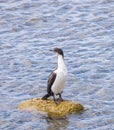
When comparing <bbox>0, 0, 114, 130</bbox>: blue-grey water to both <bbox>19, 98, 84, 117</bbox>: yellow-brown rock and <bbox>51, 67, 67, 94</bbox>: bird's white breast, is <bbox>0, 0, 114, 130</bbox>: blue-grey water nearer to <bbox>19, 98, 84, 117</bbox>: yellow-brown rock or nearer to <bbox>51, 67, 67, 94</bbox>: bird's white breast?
<bbox>19, 98, 84, 117</bbox>: yellow-brown rock

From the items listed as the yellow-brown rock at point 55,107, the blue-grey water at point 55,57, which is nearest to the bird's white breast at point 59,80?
the yellow-brown rock at point 55,107

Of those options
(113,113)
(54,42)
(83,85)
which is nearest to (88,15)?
(54,42)

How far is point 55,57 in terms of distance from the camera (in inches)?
888

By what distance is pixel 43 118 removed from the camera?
17312mm

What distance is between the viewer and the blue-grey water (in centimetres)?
1734

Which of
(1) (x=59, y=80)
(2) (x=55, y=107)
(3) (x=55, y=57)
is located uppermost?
(1) (x=59, y=80)

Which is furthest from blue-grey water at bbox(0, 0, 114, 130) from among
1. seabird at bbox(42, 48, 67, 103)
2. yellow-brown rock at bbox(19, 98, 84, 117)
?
seabird at bbox(42, 48, 67, 103)

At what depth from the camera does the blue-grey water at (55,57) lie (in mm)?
17344

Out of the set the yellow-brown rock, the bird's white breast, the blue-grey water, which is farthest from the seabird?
the blue-grey water

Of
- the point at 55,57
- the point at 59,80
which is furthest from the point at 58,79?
the point at 55,57

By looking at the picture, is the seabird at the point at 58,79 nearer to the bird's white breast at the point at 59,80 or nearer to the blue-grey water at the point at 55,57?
the bird's white breast at the point at 59,80

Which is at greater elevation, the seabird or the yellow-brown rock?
the seabird

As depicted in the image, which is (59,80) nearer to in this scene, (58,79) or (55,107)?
(58,79)

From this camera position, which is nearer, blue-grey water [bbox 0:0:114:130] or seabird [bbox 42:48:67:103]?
seabird [bbox 42:48:67:103]
